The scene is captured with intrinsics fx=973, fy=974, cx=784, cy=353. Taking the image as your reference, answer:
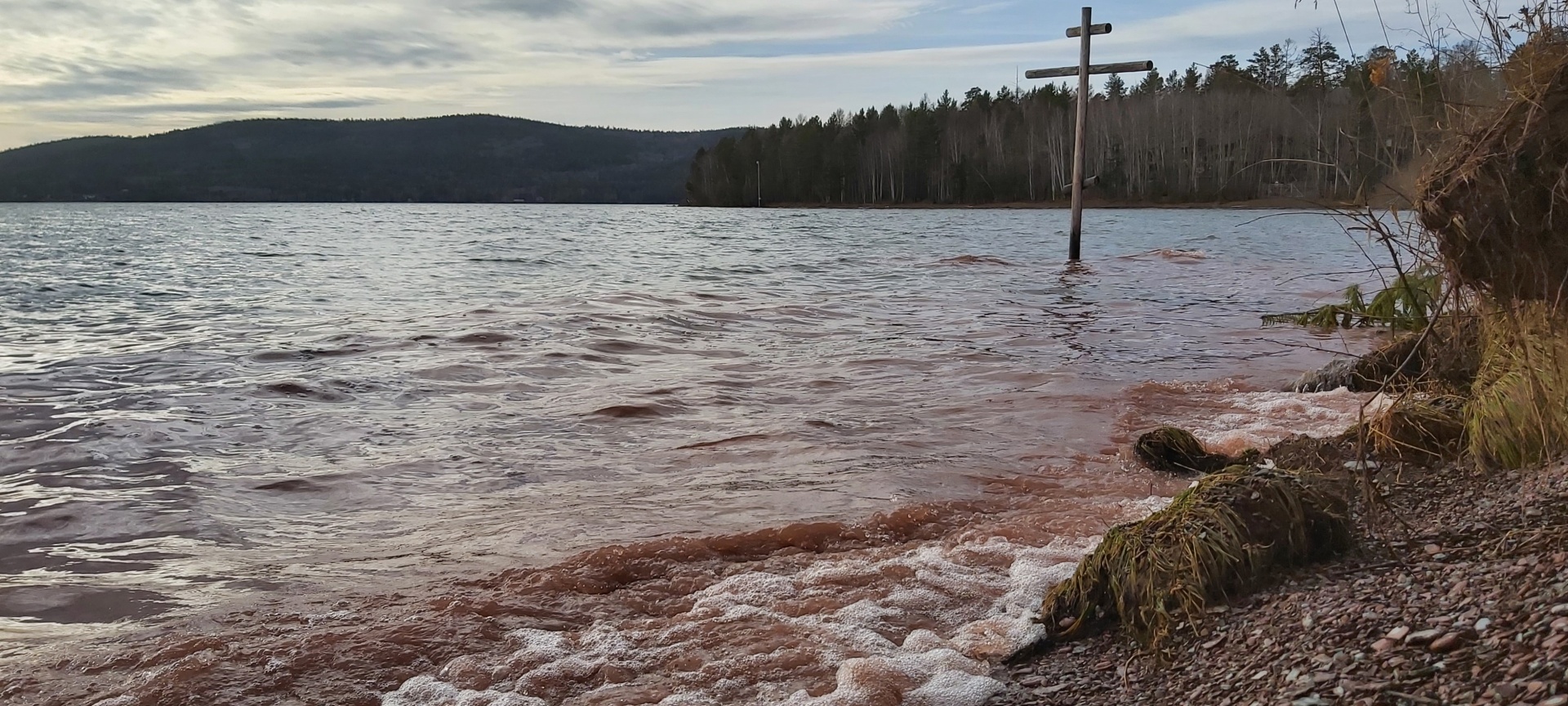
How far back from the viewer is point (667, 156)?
185750 mm

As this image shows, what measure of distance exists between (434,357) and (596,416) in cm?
346

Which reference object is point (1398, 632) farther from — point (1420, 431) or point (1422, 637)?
point (1420, 431)

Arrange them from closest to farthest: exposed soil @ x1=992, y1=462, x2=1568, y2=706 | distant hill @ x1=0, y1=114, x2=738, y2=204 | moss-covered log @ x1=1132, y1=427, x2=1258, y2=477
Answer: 1. exposed soil @ x1=992, y1=462, x2=1568, y2=706
2. moss-covered log @ x1=1132, y1=427, x2=1258, y2=477
3. distant hill @ x1=0, y1=114, x2=738, y2=204

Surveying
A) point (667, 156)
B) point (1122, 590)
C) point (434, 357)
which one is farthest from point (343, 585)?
point (667, 156)

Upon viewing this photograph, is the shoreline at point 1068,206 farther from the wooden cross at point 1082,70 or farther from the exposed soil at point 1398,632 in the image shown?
the exposed soil at point 1398,632

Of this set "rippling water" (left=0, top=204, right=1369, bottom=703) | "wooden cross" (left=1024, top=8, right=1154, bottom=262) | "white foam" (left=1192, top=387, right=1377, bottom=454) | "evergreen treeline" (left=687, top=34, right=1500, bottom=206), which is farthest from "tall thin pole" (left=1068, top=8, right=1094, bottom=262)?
"evergreen treeline" (left=687, top=34, right=1500, bottom=206)

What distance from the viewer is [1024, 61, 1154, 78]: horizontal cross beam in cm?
1748

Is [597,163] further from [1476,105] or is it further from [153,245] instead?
[1476,105]

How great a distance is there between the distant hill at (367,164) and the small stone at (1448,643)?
146461 mm

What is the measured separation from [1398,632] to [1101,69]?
1724 cm

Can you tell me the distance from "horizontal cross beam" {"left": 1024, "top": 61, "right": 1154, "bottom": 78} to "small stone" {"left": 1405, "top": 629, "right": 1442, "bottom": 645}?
54.2 feet

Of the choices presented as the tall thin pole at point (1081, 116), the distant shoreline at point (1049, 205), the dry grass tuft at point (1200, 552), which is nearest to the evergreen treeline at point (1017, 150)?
the distant shoreline at point (1049, 205)

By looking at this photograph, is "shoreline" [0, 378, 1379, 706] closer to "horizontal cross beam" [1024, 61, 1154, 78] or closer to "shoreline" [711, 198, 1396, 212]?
"horizontal cross beam" [1024, 61, 1154, 78]

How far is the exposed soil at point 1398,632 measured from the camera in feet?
6.58
